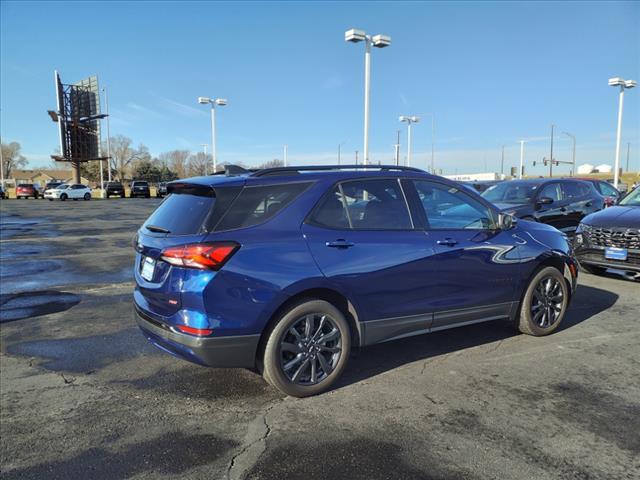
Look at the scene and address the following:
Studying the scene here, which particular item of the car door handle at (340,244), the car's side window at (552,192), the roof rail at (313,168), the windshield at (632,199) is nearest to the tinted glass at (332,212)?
the car door handle at (340,244)

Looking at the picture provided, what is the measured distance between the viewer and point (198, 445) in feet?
10.3

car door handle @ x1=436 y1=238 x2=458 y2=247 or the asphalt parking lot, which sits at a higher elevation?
car door handle @ x1=436 y1=238 x2=458 y2=247

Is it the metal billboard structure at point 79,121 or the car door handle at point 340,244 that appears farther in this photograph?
the metal billboard structure at point 79,121

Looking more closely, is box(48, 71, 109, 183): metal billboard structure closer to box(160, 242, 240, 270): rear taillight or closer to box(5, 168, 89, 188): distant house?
box(160, 242, 240, 270): rear taillight

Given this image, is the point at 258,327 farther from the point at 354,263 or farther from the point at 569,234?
the point at 569,234

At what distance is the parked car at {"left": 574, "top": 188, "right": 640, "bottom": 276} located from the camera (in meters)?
7.31

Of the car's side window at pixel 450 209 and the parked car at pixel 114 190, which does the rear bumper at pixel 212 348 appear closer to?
the car's side window at pixel 450 209

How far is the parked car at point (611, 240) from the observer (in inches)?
288

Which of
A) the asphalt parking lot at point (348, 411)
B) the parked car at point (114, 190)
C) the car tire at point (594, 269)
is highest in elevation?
the parked car at point (114, 190)

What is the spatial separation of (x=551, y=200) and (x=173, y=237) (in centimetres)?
936

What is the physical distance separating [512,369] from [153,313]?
3.12m

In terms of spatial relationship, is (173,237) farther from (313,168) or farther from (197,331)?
(313,168)

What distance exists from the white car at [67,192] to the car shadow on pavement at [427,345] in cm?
4943

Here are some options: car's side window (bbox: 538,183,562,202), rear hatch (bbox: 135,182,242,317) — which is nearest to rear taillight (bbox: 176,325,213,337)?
rear hatch (bbox: 135,182,242,317)
